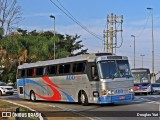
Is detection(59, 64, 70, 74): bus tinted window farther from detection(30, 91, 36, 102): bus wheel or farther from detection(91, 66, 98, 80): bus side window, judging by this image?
detection(30, 91, 36, 102): bus wheel

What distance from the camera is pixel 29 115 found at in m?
16.6

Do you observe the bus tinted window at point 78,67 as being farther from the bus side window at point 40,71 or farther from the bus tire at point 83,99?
the bus side window at point 40,71

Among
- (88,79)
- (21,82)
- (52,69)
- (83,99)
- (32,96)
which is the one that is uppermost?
(52,69)

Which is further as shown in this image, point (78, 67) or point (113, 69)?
point (78, 67)

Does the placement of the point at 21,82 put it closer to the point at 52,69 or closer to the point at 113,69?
the point at 52,69

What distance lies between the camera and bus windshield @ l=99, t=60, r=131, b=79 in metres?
22.4

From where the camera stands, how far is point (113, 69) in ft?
74.6

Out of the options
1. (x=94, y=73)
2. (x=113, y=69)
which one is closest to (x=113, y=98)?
(x=113, y=69)

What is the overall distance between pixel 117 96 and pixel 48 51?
1786 inches

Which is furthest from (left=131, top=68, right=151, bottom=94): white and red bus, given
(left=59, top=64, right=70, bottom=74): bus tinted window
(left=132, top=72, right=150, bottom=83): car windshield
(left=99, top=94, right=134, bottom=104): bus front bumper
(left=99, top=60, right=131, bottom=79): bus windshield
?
(left=99, top=94, right=134, bottom=104): bus front bumper

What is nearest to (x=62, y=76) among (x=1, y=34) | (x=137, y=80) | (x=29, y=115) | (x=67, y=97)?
(x=67, y=97)

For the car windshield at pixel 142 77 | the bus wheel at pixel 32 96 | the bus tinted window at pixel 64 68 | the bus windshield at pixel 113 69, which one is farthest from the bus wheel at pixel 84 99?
the car windshield at pixel 142 77

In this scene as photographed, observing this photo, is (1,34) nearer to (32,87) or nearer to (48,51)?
(32,87)

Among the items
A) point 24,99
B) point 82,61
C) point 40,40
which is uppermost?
point 40,40
